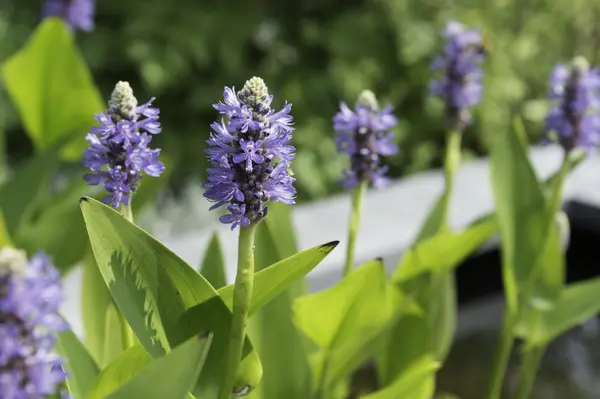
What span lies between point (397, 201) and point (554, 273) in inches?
28.8

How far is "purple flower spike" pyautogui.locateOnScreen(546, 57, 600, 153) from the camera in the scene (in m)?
1.10

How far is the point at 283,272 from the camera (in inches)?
28.2

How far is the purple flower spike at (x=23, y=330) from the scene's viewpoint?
0.50 metres

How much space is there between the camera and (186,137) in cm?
313

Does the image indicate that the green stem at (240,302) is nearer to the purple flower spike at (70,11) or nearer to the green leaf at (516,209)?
the green leaf at (516,209)

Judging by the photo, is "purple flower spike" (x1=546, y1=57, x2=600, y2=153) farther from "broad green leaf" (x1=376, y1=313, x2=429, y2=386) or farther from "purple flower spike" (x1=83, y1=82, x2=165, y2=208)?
"purple flower spike" (x1=83, y1=82, x2=165, y2=208)

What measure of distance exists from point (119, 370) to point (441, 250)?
0.53 m

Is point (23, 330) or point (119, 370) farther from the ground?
point (23, 330)

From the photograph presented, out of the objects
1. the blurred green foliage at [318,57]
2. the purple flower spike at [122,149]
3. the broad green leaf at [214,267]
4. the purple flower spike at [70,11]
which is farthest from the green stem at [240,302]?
the blurred green foliage at [318,57]

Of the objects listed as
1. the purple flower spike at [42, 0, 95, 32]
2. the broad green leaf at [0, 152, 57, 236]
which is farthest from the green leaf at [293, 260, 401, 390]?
the purple flower spike at [42, 0, 95, 32]

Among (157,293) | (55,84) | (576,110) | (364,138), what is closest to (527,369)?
(576,110)

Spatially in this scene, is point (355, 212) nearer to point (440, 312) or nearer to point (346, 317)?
point (346, 317)

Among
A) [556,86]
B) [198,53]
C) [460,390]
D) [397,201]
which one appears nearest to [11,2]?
[198,53]

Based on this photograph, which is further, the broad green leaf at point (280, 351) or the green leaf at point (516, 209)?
the green leaf at point (516, 209)
